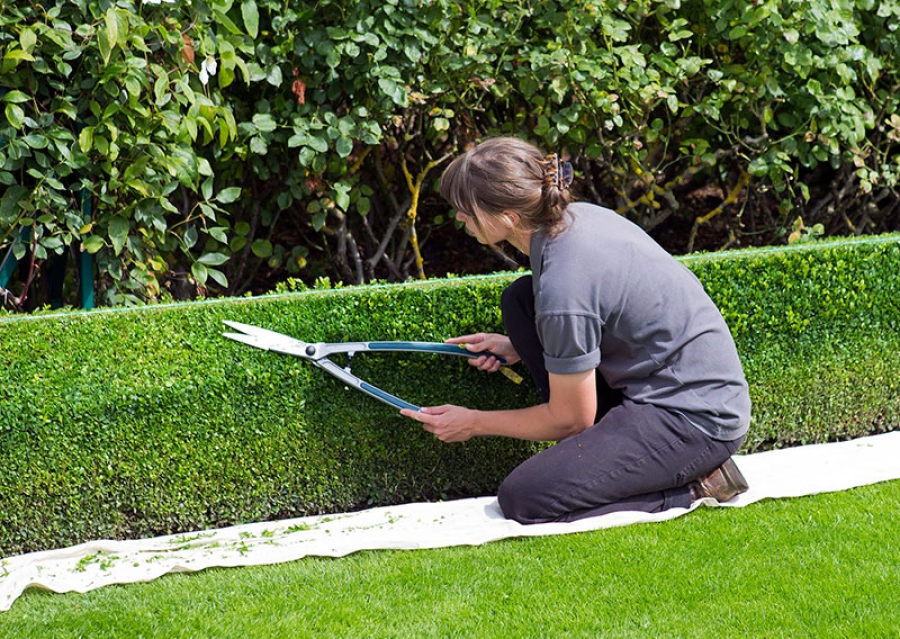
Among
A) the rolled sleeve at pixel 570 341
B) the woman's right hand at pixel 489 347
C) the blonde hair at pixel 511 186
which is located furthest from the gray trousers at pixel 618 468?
the blonde hair at pixel 511 186

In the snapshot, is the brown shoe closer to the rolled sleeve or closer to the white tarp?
the white tarp

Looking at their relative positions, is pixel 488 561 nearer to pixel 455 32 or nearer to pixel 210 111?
pixel 210 111

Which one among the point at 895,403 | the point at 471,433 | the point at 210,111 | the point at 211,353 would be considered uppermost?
the point at 210,111

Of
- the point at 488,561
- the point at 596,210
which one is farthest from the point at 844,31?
the point at 488,561

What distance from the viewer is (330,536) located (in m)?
2.99

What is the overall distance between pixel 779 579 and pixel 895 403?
5.38 ft

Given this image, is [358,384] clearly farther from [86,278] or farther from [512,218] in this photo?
[86,278]

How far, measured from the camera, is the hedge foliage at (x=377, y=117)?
359 centimetres

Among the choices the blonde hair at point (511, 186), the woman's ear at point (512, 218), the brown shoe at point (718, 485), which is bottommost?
the brown shoe at point (718, 485)

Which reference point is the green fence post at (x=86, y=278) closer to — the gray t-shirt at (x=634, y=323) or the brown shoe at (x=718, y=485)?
the gray t-shirt at (x=634, y=323)

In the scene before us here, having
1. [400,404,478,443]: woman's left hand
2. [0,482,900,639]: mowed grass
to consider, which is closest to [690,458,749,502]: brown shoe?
[0,482,900,639]: mowed grass

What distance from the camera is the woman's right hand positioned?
3.26 m

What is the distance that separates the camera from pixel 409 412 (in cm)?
313

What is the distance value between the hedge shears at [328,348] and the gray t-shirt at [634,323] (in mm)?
559
